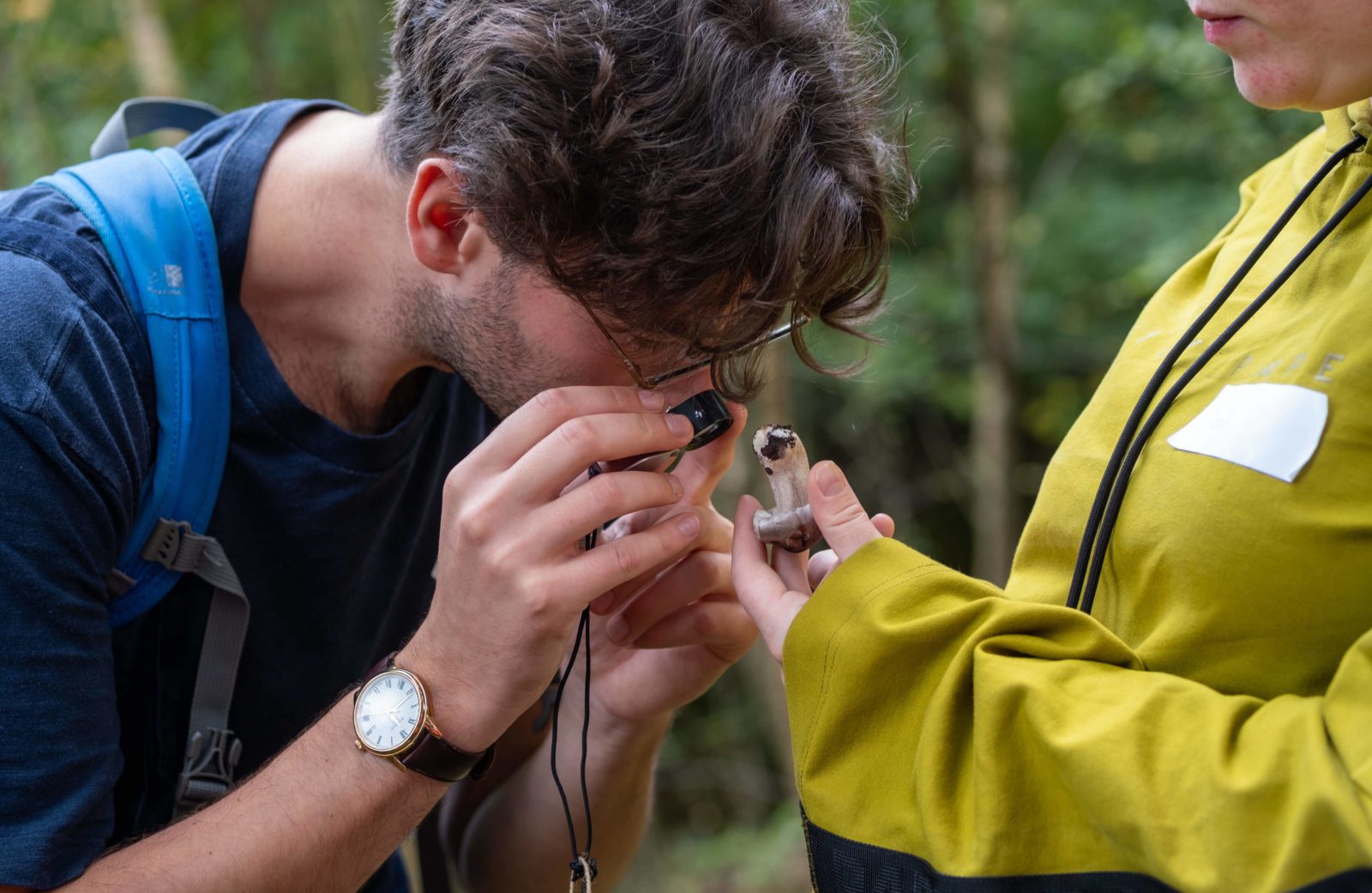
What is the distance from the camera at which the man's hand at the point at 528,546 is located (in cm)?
166

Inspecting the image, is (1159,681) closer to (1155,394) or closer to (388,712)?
(1155,394)

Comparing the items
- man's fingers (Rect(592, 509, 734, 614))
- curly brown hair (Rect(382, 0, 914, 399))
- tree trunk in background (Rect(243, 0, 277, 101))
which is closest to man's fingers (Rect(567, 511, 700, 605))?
man's fingers (Rect(592, 509, 734, 614))

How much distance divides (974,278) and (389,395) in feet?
18.3

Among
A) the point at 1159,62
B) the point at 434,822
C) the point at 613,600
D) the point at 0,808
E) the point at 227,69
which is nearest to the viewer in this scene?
the point at 0,808

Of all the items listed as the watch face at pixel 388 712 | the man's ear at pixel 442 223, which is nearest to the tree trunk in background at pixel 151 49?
the man's ear at pixel 442 223

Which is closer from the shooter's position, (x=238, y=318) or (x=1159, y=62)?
(x=238, y=318)

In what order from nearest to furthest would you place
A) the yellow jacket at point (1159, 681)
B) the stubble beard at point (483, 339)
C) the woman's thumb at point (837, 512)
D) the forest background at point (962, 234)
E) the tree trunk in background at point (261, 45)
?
the yellow jacket at point (1159, 681)
the woman's thumb at point (837, 512)
the stubble beard at point (483, 339)
the forest background at point (962, 234)
the tree trunk in background at point (261, 45)

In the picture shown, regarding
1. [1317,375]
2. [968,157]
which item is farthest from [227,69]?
[1317,375]

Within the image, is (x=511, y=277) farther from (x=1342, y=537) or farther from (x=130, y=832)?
(x=1342, y=537)

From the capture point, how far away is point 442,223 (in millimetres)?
1957

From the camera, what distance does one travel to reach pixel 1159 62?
6.39 meters

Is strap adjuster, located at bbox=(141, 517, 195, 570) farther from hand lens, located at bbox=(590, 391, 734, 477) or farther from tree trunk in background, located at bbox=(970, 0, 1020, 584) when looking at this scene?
tree trunk in background, located at bbox=(970, 0, 1020, 584)

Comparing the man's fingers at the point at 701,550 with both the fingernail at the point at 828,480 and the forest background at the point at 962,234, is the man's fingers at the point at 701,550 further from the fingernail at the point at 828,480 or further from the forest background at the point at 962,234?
the forest background at the point at 962,234

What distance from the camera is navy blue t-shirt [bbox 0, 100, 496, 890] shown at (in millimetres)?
1575
